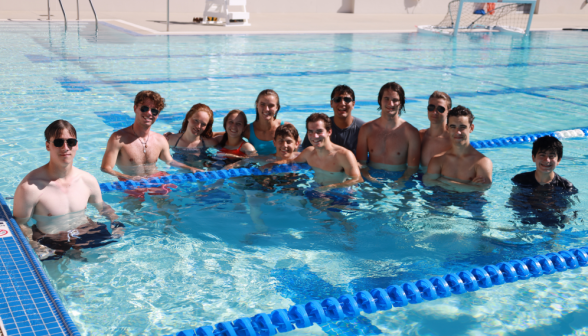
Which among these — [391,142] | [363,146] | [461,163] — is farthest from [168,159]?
[461,163]

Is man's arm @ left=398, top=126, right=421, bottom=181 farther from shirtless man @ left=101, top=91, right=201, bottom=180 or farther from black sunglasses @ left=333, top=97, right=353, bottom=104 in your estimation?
shirtless man @ left=101, top=91, right=201, bottom=180

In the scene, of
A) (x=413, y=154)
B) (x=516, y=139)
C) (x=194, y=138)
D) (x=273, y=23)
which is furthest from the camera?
(x=273, y=23)

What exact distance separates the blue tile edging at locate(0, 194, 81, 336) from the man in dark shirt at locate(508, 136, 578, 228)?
3188 mm

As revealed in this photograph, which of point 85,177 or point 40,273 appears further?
point 85,177

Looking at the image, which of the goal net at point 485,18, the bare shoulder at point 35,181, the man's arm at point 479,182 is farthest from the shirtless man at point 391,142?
the goal net at point 485,18

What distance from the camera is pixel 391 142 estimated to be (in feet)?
15.8

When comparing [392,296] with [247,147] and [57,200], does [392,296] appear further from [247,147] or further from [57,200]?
[247,147]

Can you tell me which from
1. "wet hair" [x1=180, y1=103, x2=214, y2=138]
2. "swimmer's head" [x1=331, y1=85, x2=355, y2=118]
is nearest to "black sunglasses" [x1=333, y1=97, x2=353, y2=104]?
"swimmer's head" [x1=331, y1=85, x2=355, y2=118]

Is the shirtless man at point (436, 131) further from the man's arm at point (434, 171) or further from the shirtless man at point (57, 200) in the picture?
the shirtless man at point (57, 200)

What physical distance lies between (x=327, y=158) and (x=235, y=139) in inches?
41.4

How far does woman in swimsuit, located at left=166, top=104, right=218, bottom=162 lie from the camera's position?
5.01 m

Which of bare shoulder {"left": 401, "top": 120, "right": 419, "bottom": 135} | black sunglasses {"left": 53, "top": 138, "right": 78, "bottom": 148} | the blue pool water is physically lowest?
the blue pool water

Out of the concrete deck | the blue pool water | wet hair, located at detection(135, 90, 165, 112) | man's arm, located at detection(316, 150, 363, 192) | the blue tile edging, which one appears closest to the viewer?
the blue tile edging

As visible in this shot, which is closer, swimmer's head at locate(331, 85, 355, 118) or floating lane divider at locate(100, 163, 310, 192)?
floating lane divider at locate(100, 163, 310, 192)
